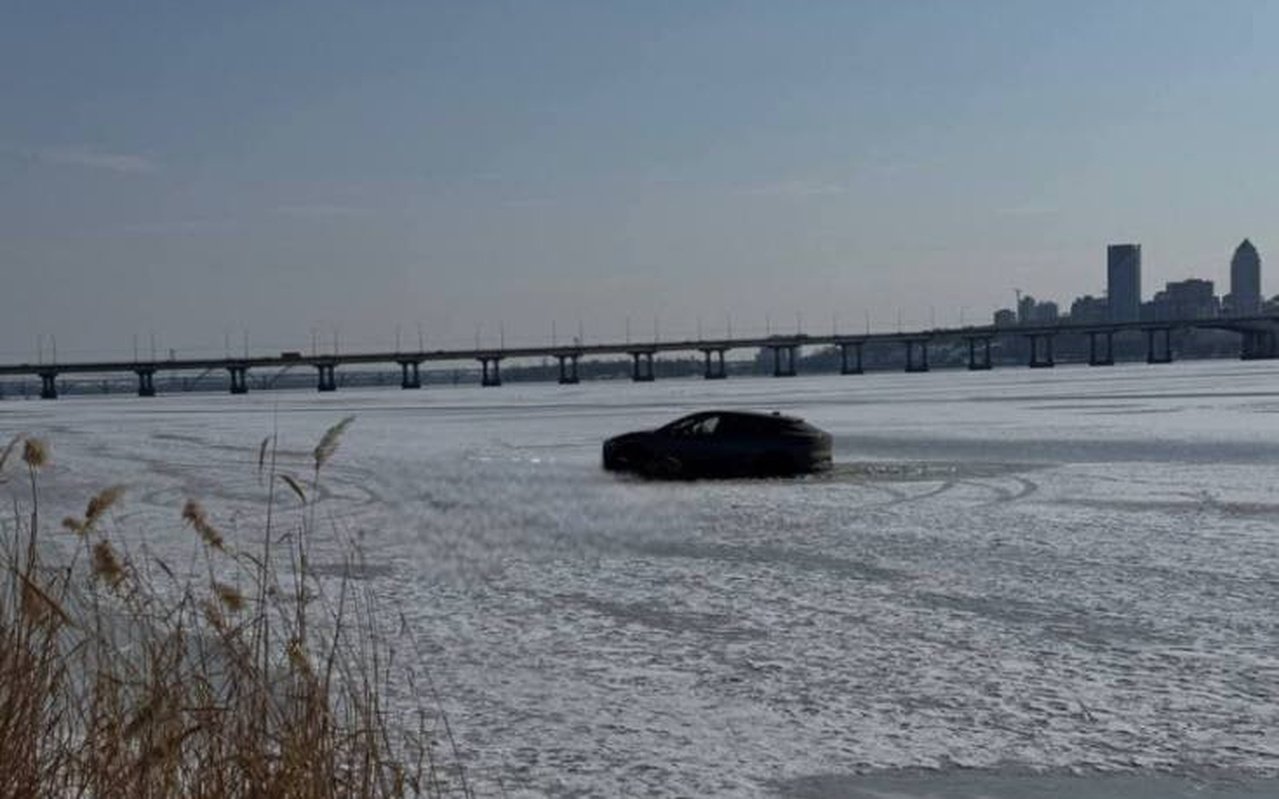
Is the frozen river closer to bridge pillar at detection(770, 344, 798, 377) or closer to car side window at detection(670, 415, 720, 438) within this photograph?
car side window at detection(670, 415, 720, 438)

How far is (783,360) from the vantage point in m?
189

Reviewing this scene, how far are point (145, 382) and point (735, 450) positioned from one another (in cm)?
13884

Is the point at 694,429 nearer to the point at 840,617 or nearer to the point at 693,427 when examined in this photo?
the point at 693,427

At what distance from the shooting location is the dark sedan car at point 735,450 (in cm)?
2962

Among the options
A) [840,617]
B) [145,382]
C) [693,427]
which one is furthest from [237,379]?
[840,617]

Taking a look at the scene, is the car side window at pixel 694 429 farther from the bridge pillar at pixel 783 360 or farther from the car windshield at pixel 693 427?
the bridge pillar at pixel 783 360

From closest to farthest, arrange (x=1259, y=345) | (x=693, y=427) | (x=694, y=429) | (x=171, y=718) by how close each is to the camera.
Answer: (x=171, y=718) < (x=694, y=429) < (x=693, y=427) < (x=1259, y=345)

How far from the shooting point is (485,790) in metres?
8.13

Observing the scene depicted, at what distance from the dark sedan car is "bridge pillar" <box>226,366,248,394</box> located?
13789cm

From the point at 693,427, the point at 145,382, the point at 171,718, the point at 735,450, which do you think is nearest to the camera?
the point at 171,718

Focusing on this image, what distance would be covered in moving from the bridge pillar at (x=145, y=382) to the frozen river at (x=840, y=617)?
431 ft

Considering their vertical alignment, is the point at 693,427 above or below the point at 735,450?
above

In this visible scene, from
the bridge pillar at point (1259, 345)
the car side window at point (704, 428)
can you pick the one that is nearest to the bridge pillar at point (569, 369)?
the bridge pillar at point (1259, 345)

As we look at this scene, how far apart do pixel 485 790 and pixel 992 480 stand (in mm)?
19953
